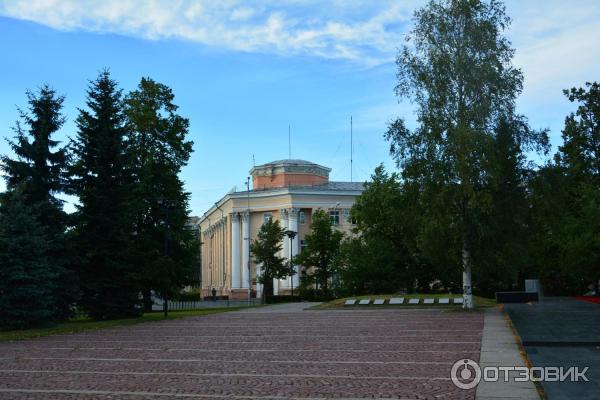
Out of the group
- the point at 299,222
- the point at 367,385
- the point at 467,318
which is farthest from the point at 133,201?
the point at 299,222

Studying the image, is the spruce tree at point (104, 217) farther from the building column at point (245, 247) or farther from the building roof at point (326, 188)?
the building column at point (245, 247)

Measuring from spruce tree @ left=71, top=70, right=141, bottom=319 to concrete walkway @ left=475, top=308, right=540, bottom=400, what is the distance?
1666 centimetres

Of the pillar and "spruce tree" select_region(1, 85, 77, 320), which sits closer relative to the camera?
"spruce tree" select_region(1, 85, 77, 320)

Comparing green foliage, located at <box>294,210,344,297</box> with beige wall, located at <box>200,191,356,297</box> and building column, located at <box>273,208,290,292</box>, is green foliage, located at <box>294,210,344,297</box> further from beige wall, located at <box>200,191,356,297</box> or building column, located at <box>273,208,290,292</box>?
building column, located at <box>273,208,290,292</box>

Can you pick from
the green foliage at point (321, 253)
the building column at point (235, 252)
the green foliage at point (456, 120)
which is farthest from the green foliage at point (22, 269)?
the building column at point (235, 252)

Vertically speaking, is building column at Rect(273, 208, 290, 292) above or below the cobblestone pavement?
above

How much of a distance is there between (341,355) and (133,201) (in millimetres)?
19209

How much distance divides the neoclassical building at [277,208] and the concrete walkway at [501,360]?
59.9m

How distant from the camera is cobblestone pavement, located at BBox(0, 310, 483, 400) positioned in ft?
31.8

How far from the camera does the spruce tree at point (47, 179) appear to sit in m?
26.8

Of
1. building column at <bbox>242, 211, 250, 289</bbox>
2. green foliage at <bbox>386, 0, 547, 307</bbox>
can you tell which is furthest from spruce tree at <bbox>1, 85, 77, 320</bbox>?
building column at <bbox>242, 211, 250, 289</bbox>

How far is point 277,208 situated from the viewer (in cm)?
8356

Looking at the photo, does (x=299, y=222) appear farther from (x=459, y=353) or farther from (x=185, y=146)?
(x=459, y=353)

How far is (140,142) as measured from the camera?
128 feet
